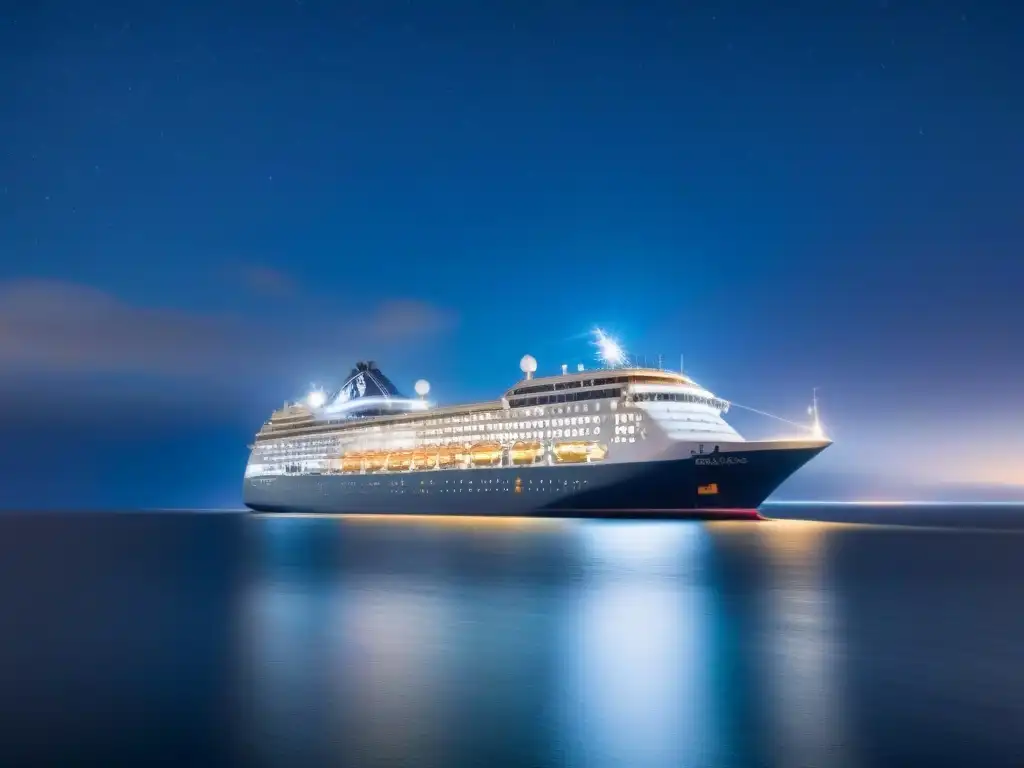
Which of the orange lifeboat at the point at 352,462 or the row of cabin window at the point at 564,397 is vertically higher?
the row of cabin window at the point at 564,397

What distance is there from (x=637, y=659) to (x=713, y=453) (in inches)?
2090

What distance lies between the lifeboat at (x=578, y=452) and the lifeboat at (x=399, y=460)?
24181 millimetres

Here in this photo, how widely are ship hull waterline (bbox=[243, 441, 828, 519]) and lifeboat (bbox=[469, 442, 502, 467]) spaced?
1.45m

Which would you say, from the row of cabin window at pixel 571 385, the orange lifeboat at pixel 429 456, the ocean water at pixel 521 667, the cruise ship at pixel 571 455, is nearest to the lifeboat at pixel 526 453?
the cruise ship at pixel 571 455

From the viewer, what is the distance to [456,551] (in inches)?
1907

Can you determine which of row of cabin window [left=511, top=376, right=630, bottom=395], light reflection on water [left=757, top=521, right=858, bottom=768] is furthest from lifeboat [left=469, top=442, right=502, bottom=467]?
light reflection on water [left=757, top=521, right=858, bottom=768]

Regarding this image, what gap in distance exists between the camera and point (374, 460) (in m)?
102

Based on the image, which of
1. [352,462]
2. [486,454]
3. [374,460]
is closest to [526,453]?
[486,454]

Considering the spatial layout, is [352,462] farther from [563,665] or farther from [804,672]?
[804,672]

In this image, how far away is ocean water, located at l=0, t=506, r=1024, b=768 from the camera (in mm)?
12406

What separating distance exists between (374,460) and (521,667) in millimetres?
85387

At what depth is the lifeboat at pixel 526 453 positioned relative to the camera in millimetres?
80062

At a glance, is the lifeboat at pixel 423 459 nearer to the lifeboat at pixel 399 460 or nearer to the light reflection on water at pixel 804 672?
the lifeboat at pixel 399 460

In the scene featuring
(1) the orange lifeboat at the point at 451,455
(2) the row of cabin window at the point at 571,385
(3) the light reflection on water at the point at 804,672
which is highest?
(2) the row of cabin window at the point at 571,385
